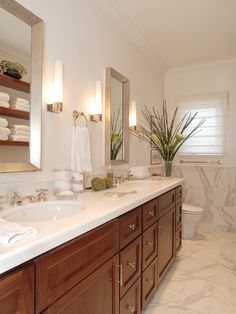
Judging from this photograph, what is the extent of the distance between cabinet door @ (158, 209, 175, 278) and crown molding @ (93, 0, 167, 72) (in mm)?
1880

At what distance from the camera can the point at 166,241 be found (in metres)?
2.01

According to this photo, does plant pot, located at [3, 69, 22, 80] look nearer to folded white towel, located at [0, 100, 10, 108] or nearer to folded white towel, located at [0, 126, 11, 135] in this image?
folded white towel, located at [0, 100, 10, 108]

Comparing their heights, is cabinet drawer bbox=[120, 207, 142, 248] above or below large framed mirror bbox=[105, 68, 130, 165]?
below

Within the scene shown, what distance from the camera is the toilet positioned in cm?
294

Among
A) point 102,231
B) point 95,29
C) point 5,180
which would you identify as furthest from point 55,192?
point 95,29

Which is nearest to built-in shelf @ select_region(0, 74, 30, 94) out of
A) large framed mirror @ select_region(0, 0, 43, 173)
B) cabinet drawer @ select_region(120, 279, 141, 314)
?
large framed mirror @ select_region(0, 0, 43, 173)

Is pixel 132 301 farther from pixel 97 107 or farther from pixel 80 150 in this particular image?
pixel 97 107

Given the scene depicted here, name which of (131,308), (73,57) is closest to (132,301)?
(131,308)

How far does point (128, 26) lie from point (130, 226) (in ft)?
6.79

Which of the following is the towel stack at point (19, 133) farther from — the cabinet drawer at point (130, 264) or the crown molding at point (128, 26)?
the crown molding at point (128, 26)

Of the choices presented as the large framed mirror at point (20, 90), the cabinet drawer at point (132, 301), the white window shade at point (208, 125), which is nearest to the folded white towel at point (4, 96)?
the large framed mirror at point (20, 90)

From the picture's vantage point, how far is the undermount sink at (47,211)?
116cm

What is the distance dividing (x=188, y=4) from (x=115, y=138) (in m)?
1.38

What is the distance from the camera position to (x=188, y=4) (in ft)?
7.10
